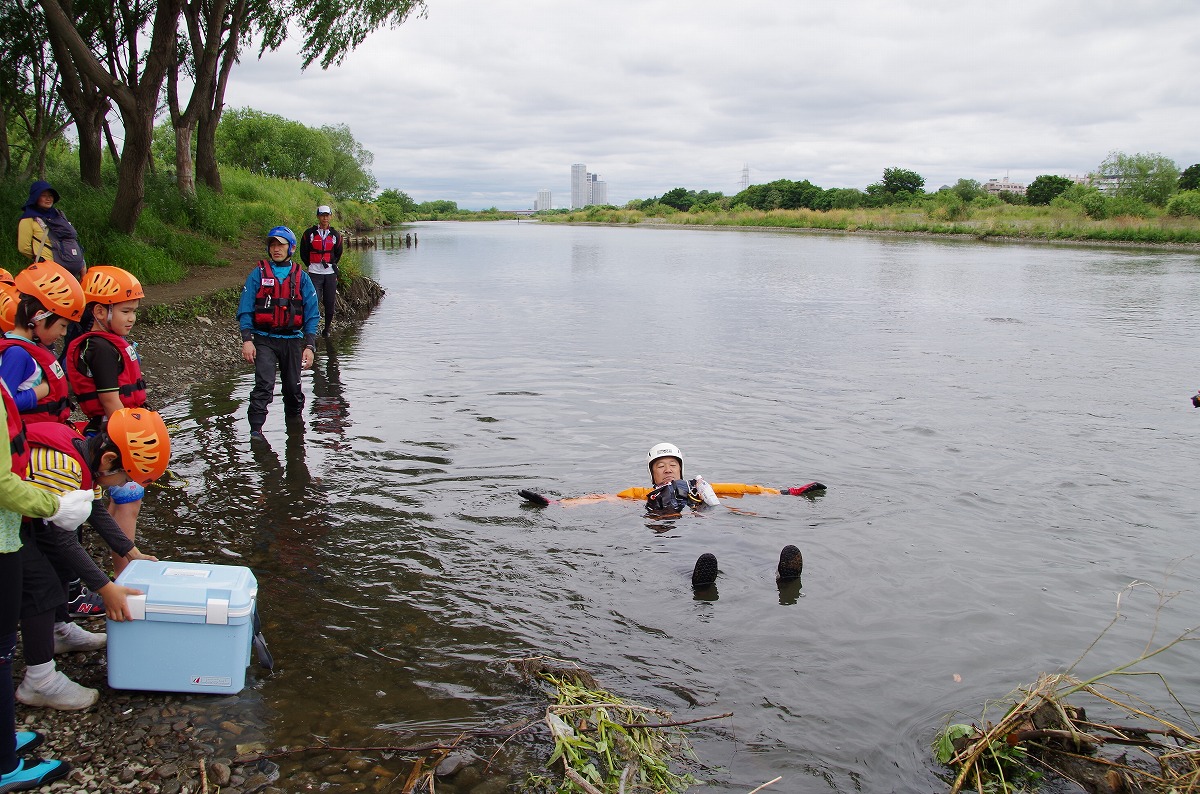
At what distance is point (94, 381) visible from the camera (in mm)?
5332

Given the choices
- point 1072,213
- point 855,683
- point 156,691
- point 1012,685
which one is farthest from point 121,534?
point 1072,213

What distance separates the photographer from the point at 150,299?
1528 cm

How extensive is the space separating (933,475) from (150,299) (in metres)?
13.7

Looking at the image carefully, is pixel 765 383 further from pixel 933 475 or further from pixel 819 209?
pixel 819 209

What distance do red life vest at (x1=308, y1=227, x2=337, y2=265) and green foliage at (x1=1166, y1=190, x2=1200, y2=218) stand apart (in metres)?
73.0

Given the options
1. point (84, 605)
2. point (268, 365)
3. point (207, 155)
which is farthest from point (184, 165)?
point (84, 605)

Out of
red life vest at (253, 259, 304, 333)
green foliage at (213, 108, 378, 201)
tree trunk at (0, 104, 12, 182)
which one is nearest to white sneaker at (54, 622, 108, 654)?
red life vest at (253, 259, 304, 333)

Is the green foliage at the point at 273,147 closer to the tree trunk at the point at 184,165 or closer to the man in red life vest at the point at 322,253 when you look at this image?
the tree trunk at the point at 184,165

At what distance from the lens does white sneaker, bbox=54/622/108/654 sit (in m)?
4.77

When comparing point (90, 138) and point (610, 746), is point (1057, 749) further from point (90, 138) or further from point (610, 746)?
point (90, 138)

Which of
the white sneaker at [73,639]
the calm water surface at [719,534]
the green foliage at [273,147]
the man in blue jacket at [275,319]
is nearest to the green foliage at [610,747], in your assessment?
the calm water surface at [719,534]

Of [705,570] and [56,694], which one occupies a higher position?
[56,694]

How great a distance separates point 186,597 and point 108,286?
2.12 m

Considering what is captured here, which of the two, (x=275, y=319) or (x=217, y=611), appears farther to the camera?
(x=275, y=319)
